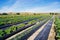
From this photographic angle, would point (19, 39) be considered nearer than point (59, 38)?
No

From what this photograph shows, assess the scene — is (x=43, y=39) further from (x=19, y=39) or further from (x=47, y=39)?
(x=19, y=39)

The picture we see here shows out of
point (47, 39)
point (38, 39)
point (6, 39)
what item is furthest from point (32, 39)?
point (6, 39)

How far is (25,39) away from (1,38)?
5.00 meters

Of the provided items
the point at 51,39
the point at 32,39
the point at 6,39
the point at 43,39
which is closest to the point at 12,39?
the point at 6,39

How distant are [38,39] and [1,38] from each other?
7641 millimetres

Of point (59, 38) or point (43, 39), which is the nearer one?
point (59, 38)

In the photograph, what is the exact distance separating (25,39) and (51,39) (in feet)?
17.6

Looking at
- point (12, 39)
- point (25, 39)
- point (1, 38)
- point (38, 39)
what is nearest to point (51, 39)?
point (38, 39)

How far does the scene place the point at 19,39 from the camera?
2745 centimetres

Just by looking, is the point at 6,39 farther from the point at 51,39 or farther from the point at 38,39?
the point at 51,39

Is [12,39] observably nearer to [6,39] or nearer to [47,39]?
[6,39]

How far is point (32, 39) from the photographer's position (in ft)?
89.0

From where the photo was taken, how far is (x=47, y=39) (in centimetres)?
2758

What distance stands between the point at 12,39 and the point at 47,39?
719 cm
